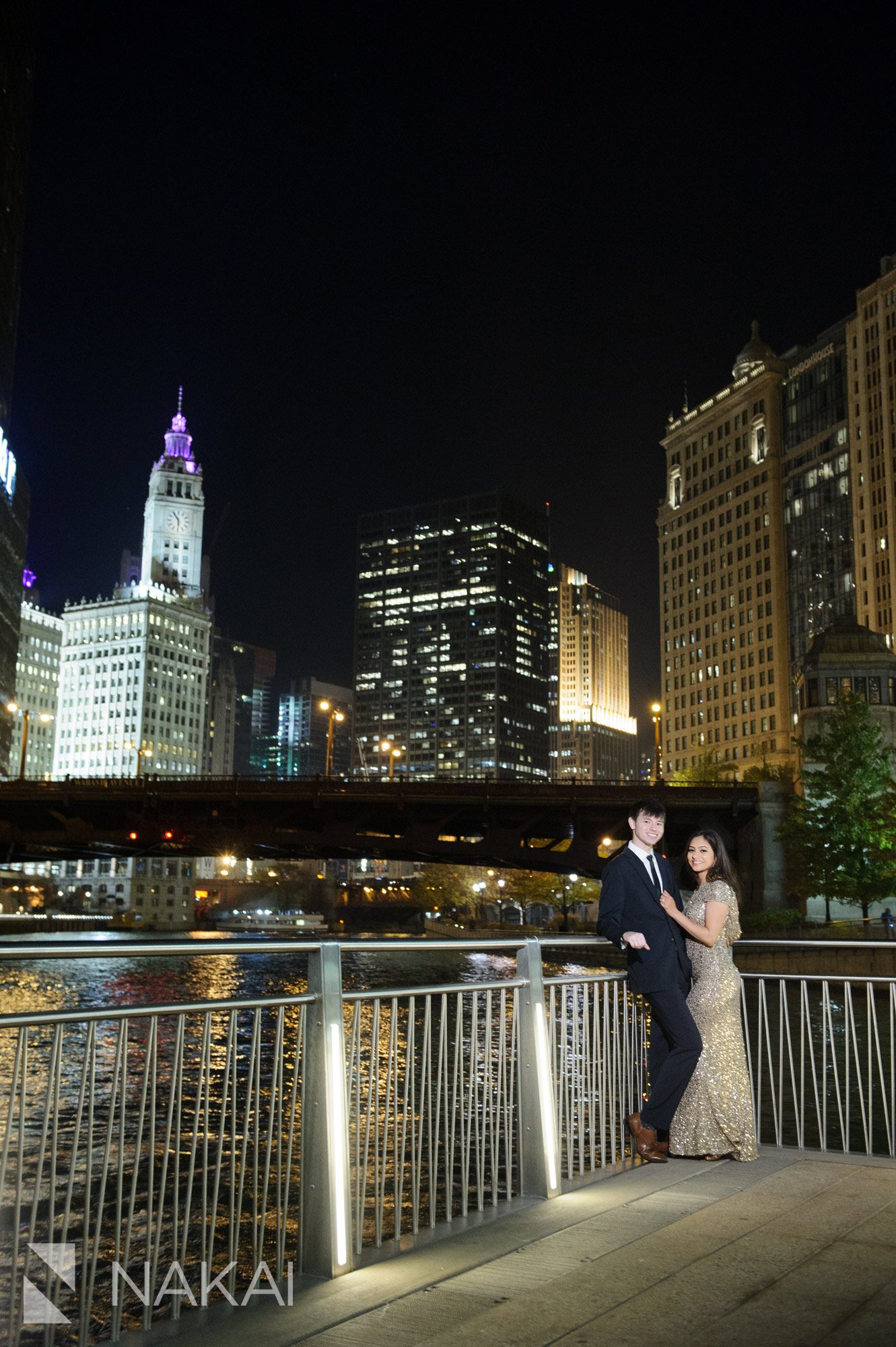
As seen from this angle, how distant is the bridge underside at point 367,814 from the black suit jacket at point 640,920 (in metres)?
47.8

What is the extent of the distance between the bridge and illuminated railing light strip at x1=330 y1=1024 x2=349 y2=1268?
164 ft

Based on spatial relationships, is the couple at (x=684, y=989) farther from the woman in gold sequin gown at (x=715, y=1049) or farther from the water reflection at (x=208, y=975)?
the water reflection at (x=208, y=975)

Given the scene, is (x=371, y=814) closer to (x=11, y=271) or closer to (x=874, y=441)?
(x=11, y=271)

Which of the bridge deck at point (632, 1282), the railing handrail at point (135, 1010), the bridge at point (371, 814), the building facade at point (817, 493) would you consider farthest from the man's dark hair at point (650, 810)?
the building facade at point (817, 493)

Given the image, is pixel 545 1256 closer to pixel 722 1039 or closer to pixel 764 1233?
pixel 764 1233

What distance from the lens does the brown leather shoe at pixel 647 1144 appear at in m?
9.44

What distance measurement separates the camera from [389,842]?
61406 mm

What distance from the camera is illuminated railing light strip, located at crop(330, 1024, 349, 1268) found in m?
6.54

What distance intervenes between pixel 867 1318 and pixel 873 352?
153433 millimetres

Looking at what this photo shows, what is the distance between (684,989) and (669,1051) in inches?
19.9

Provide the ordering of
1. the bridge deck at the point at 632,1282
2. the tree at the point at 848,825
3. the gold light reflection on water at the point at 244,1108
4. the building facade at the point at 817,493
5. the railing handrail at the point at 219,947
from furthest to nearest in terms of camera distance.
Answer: the building facade at the point at 817,493 → the tree at the point at 848,825 → the gold light reflection on water at the point at 244,1108 → the railing handrail at the point at 219,947 → the bridge deck at the point at 632,1282

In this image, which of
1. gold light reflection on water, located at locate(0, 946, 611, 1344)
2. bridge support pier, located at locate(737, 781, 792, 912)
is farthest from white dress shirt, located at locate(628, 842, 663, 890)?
bridge support pier, located at locate(737, 781, 792, 912)

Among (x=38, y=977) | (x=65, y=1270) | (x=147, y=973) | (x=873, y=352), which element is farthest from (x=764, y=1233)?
(x=873, y=352)

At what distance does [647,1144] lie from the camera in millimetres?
9469
